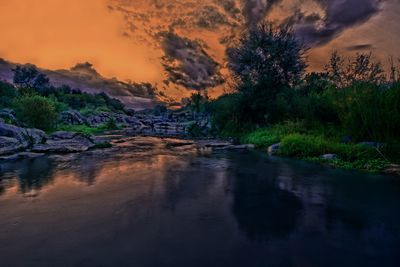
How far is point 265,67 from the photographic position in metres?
33.1

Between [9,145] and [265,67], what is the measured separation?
2634 cm

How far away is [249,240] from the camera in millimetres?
6250

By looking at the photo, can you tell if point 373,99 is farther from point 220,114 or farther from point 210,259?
point 220,114

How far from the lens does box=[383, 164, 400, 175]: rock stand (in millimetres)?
12706

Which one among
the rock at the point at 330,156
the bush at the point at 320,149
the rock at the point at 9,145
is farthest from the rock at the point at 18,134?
the rock at the point at 330,156

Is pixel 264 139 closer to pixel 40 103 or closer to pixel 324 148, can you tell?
pixel 324 148

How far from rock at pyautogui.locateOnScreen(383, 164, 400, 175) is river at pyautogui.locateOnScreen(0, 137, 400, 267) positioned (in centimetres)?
80

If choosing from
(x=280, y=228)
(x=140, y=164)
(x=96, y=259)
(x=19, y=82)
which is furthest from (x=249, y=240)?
(x=19, y=82)

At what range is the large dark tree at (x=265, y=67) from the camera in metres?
32.3

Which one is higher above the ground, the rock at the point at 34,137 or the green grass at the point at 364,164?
the rock at the point at 34,137

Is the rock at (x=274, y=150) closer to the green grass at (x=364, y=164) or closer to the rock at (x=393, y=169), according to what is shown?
the green grass at (x=364, y=164)

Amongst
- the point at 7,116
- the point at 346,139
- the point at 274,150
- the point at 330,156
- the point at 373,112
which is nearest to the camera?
the point at 373,112

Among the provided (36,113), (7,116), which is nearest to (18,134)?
(36,113)

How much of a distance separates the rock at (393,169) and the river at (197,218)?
0.80 m
